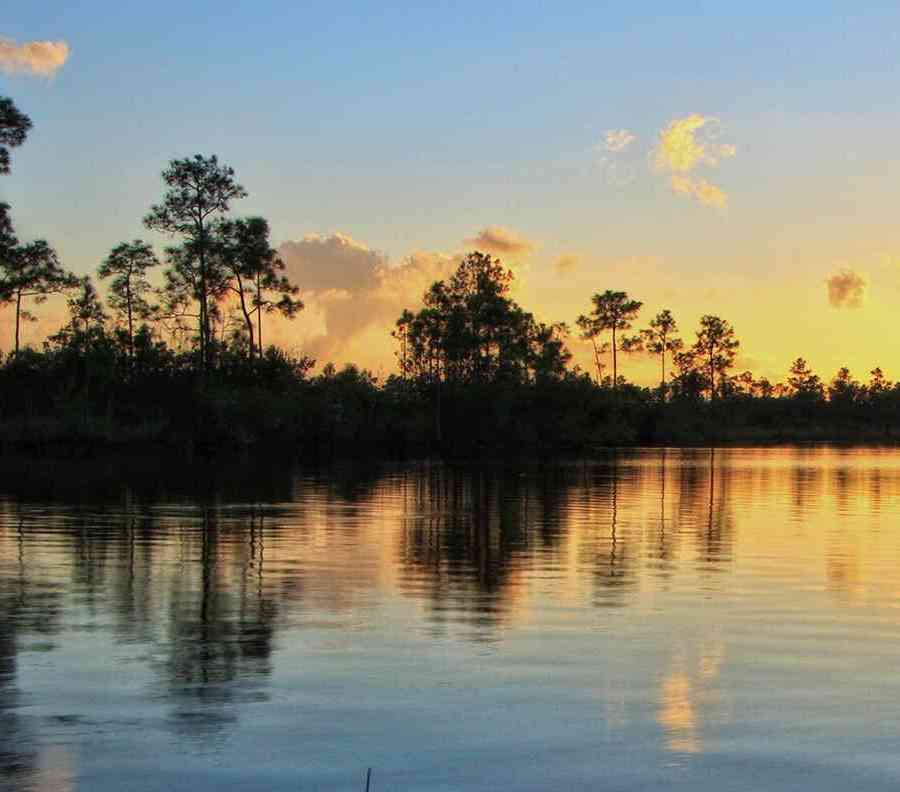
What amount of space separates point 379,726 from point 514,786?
1.65 metres

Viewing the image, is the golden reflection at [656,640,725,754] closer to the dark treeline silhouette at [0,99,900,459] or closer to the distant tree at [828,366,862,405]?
the dark treeline silhouette at [0,99,900,459]

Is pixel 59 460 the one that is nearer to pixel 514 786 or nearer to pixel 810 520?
pixel 810 520

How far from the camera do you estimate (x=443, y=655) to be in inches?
453

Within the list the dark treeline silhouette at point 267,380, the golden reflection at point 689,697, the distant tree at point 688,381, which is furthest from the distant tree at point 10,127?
the distant tree at point 688,381

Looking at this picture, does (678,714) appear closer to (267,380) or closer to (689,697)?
(689,697)

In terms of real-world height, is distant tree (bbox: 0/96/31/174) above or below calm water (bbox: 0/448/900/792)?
above

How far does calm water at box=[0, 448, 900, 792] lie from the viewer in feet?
25.8

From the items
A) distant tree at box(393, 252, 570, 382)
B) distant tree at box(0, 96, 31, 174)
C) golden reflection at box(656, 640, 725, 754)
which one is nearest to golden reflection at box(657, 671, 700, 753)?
golden reflection at box(656, 640, 725, 754)

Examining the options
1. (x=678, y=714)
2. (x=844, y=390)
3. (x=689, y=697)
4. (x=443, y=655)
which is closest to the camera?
(x=678, y=714)

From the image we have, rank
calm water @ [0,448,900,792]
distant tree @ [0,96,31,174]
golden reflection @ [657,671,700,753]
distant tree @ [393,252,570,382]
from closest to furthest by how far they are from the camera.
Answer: calm water @ [0,448,900,792]
golden reflection @ [657,671,700,753]
distant tree @ [0,96,31,174]
distant tree @ [393,252,570,382]

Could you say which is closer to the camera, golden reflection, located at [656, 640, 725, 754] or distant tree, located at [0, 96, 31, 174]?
golden reflection, located at [656, 640, 725, 754]

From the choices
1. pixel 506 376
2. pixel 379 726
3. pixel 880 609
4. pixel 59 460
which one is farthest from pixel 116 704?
pixel 506 376

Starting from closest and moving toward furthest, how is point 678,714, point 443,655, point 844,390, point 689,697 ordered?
point 678,714
point 689,697
point 443,655
point 844,390

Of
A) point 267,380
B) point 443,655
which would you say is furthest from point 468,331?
point 443,655
